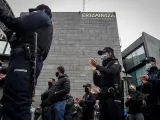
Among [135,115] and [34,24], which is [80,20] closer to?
[135,115]

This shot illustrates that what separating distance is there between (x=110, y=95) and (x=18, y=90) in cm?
201

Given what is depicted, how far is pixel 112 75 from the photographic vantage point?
4004mm

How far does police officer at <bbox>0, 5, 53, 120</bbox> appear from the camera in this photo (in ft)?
7.63

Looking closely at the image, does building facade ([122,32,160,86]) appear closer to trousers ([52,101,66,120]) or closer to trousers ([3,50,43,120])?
trousers ([52,101,66,120])

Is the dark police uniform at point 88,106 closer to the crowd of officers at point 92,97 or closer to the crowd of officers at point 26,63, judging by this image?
the crowd of officers at point 92,97

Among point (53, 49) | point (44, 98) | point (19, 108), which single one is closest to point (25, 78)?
point (19, 108)

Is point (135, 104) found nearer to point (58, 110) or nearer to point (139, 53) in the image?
point (58, 110)

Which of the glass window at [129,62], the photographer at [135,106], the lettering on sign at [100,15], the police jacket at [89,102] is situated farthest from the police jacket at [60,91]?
the glass window at [129,62]

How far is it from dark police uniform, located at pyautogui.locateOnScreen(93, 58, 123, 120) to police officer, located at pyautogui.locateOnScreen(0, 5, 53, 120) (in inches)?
59.6

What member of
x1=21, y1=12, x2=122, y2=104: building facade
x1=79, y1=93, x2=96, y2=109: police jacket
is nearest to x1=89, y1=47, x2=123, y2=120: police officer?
x1=79, y1=93, x2=96, y2=109: police jacket

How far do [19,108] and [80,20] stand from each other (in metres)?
12.6

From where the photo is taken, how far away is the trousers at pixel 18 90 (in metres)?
2.30

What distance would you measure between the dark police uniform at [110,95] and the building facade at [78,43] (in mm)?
7717

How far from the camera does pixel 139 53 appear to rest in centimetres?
1881
